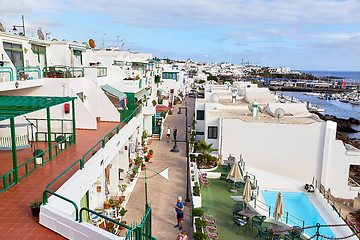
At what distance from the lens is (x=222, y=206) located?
16500mm

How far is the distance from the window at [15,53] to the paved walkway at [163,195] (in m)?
9.42

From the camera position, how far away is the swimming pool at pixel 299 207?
16.6m

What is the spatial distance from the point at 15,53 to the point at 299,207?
18.4 meters

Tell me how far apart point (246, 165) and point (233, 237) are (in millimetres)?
10021

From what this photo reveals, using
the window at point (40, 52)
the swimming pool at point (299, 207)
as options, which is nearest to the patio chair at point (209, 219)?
the swimming pool at point (299, 207)

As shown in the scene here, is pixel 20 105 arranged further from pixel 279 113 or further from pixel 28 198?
pixel 279 113

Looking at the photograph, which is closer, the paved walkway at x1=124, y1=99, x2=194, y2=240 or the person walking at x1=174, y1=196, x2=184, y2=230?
the person walking at x1=174, y1=196, x2=184, y2=230

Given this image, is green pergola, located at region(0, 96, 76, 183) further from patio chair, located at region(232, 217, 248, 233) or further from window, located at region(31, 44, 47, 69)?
patio chair, located at region(232, 217, 248, 233)

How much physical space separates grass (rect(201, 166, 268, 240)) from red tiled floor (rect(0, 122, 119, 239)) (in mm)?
7158

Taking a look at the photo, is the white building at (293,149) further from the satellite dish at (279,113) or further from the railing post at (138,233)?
the railing post at (138,233)

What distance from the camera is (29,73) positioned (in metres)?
15.7

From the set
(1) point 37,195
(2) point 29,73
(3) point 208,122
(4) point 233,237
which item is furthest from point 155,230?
(3) point 208,122

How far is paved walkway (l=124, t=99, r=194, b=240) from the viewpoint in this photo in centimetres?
1412

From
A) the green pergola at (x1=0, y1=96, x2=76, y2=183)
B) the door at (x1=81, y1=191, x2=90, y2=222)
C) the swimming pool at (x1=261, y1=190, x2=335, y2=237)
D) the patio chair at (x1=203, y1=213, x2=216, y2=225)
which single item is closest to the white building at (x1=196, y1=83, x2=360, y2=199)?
the swimming pool at (x1=261, y1=190, x2=335, y2=237)
